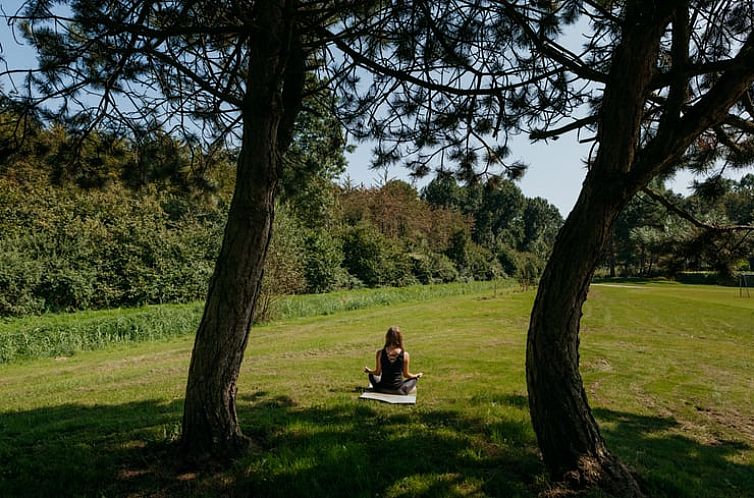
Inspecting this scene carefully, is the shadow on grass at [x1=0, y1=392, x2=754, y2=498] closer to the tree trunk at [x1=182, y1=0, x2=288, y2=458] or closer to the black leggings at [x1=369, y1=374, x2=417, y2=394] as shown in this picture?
the tree trunk at [x1=182, y1=0, x2=288, y2=458]

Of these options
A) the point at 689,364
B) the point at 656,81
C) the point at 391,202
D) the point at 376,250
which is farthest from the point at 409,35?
the point at 391,202

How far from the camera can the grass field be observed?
9.50 ft

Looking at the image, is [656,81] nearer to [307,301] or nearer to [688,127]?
[688,127]

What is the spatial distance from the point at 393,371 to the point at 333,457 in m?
2.38

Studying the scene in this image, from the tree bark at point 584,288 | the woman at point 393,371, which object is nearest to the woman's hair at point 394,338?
the woman at point 393,371

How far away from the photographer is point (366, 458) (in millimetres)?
3211

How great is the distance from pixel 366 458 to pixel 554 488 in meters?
1.33

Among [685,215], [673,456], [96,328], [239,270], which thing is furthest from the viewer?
[96,328]

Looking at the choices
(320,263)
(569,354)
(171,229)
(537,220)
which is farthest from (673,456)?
(537,220)

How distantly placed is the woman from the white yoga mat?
0.21ft

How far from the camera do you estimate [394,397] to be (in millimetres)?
5266

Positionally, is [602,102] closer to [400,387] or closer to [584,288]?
[584,288]

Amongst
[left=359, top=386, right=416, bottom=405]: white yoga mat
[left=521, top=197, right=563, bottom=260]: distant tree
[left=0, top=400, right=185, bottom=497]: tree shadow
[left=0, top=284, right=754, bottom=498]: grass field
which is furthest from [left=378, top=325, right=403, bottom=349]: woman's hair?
[left=521, top=197, right=563, bottom=260]: distant tree

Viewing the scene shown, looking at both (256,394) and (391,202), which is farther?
(391,202)
